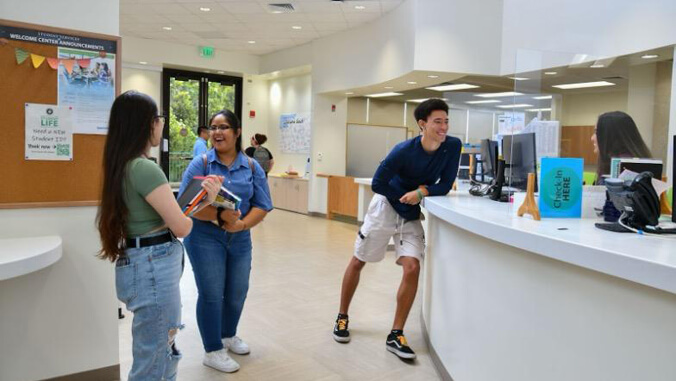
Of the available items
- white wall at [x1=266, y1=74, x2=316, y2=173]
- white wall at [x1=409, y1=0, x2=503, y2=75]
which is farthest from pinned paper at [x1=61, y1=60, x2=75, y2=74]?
white wall at [x1=266, y1=74, x2=316, y2=173]

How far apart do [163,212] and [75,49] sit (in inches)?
49.9

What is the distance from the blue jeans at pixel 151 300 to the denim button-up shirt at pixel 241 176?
0.86m

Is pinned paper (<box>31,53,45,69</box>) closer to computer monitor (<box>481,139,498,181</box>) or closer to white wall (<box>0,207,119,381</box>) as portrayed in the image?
white wall (<box>0,207,119,381</box>)

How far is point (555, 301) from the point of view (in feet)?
5.90

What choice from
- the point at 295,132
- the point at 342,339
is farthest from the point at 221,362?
the point at 295,132

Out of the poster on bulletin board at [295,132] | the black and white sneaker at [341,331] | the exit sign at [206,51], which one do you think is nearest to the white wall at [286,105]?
the poster on bulletin board at [295,132]

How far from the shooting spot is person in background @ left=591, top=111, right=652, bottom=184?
312cm

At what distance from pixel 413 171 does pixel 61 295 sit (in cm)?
216

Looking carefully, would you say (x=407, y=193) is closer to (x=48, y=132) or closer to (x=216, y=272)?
(x=216, y=272)

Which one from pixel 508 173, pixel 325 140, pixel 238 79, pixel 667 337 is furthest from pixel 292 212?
pixel 667 337

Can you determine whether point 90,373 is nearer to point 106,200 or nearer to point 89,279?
point 89,279

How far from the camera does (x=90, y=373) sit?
2738mm

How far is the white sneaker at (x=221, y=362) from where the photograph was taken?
296 cm

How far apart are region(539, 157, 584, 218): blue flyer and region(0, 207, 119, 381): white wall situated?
2.29 metres
